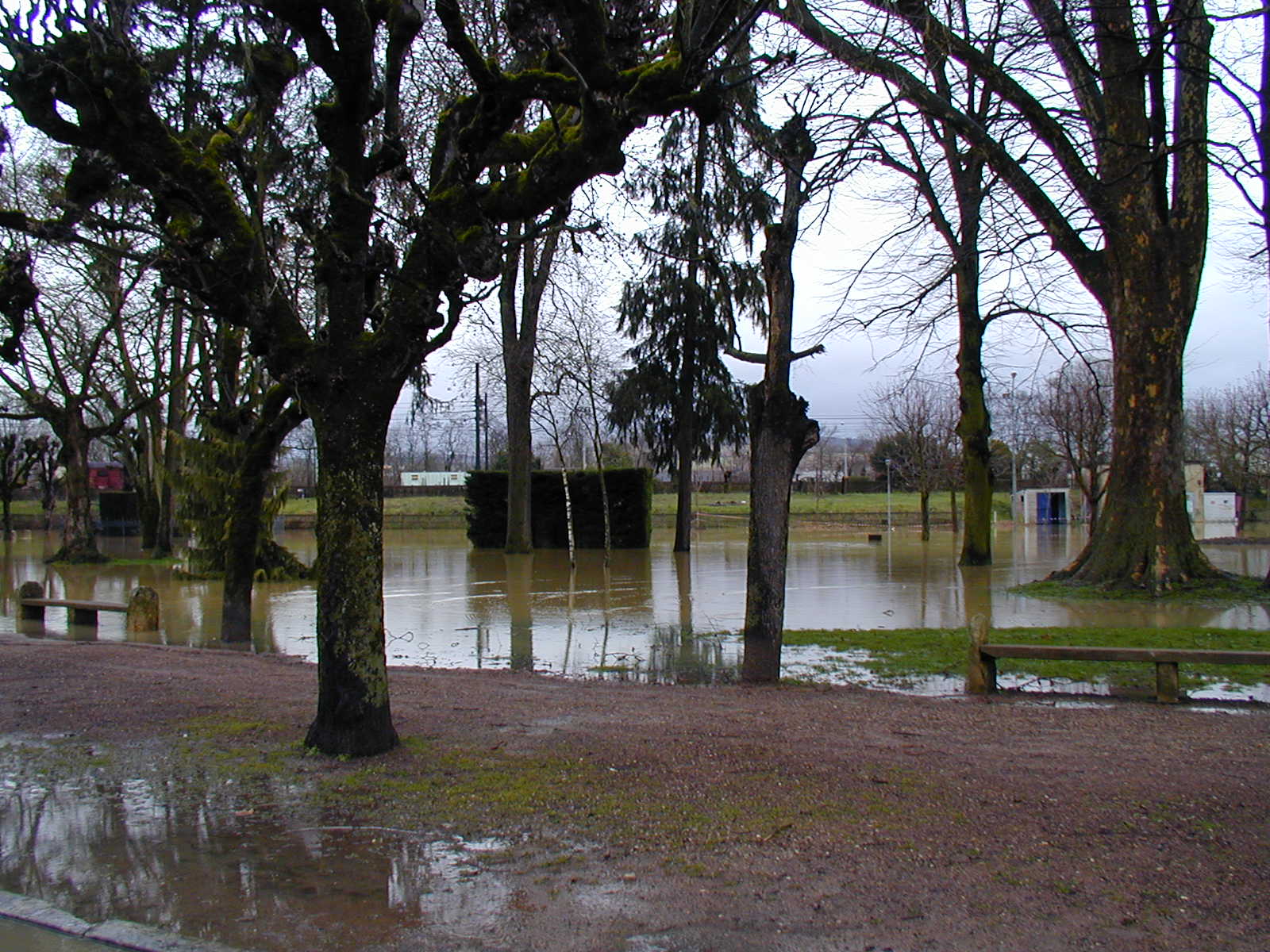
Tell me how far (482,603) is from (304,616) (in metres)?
3.14

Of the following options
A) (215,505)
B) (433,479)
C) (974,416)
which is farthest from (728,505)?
(215,505)

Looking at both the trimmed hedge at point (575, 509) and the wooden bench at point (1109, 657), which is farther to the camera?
the trimmed hedge at point (575, 509)

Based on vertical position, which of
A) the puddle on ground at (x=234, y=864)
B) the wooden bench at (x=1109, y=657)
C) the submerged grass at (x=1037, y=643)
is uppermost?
the wooden bench at (x=1109, y=657)

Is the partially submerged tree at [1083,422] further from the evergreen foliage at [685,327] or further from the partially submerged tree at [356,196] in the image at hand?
the partially submerged tree at [356,196]

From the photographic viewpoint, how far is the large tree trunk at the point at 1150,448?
56.6ft

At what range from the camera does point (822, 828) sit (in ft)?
16.7

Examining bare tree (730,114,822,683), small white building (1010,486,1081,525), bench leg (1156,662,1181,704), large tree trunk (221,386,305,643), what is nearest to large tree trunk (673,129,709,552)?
large tree trunk (221,386,305,643)

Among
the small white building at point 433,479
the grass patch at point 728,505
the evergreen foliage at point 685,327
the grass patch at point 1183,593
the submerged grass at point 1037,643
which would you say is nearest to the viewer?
the submerged grass at point 1037,643

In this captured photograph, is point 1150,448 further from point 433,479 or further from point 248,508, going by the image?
point 433,479

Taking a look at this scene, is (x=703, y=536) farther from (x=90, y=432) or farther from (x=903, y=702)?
(x=903, y=702)

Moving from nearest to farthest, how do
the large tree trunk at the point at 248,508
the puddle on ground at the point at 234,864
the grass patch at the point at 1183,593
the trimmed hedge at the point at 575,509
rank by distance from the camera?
the puddle on ground at the point at 234,864 < the large tree trunk at the point at 248,508 < the grass patch at the point at 1183,593 < the trimmed hedge at the point at 575,509

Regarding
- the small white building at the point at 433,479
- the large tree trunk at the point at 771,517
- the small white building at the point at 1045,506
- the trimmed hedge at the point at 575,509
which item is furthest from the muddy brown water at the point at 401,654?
the small white building at the point at 433,479

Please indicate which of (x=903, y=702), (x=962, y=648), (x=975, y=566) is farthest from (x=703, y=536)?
(x=903, y=702)

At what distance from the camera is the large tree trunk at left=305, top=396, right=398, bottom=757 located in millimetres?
6402
